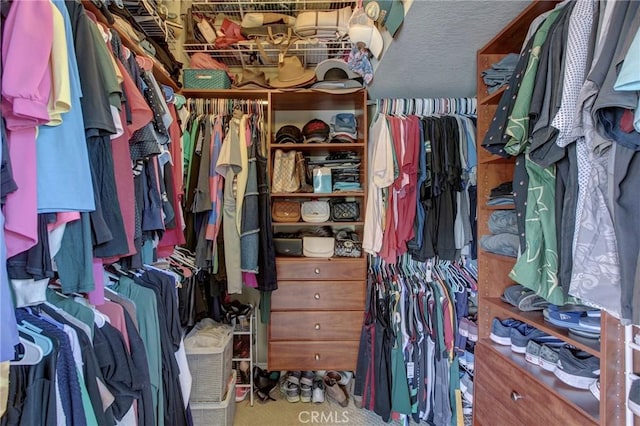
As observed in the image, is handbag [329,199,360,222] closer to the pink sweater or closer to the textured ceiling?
the textured ceiling

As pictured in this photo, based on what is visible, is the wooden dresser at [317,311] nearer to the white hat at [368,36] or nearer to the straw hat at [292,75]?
the straw hat at [292,75]

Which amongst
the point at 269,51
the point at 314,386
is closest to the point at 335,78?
the point at 269,51

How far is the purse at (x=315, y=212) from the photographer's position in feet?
6.58

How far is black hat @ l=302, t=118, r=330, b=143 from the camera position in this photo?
2.01 m

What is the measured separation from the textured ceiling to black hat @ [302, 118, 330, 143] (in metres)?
0.37

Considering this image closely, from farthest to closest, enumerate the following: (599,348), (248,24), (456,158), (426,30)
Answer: (248,24), (456,158), (426,30), (599,348)

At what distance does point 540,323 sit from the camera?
106 centimetres

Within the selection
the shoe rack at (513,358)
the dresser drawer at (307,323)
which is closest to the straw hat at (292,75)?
the shoe rack at (513,358)

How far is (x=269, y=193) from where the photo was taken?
187 centimetres

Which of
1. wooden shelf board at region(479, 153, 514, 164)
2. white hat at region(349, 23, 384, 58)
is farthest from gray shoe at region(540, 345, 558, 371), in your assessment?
white hat at region(349, 23, 384, 58)

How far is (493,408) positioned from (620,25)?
137cm

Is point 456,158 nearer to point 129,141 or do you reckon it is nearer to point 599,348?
point 599,348

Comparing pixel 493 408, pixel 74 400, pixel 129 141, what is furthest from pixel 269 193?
pixel 493 408

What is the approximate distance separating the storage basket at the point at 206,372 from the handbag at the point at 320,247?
2.51 ft
